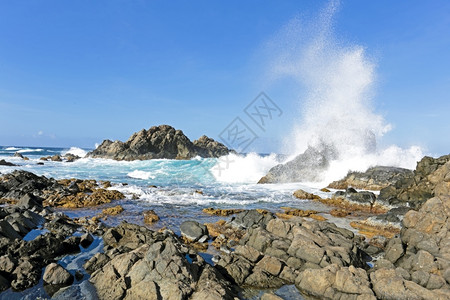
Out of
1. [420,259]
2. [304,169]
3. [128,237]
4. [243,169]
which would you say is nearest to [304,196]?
[304,169]

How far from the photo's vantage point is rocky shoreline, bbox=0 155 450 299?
683cm

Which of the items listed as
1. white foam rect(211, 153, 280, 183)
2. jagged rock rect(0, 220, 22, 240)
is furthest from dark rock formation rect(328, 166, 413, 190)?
jagged rock rect(0, 220, 22, 240)

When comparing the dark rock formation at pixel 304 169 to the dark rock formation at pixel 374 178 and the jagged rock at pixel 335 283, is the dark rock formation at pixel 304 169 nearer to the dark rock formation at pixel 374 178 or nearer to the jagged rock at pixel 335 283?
the dark rock formation at pixel 374 178

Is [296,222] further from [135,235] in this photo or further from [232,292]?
[135,235]

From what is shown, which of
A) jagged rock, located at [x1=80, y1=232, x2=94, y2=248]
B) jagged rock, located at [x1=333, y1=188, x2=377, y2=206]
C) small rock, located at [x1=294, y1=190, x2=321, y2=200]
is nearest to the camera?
jagged rock, located at [x1=80, y1=232, x2=94, y2=248]

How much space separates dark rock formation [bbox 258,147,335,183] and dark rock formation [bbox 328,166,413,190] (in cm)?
349

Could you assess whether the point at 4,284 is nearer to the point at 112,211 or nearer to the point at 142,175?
the point at 112,211

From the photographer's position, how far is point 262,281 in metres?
7.66

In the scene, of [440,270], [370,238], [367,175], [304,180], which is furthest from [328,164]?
[440,270]

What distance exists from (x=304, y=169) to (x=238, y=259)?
75.1 ft

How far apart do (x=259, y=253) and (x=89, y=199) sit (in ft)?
42.0

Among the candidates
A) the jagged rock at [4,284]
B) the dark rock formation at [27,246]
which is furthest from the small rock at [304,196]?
the jagged rock at [4,284]

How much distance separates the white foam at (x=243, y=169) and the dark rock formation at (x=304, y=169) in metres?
3.09

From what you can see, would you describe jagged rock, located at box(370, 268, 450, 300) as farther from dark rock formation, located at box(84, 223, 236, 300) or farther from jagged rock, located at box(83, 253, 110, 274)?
jagged rock, located at box(83, 253, 110, 274)
